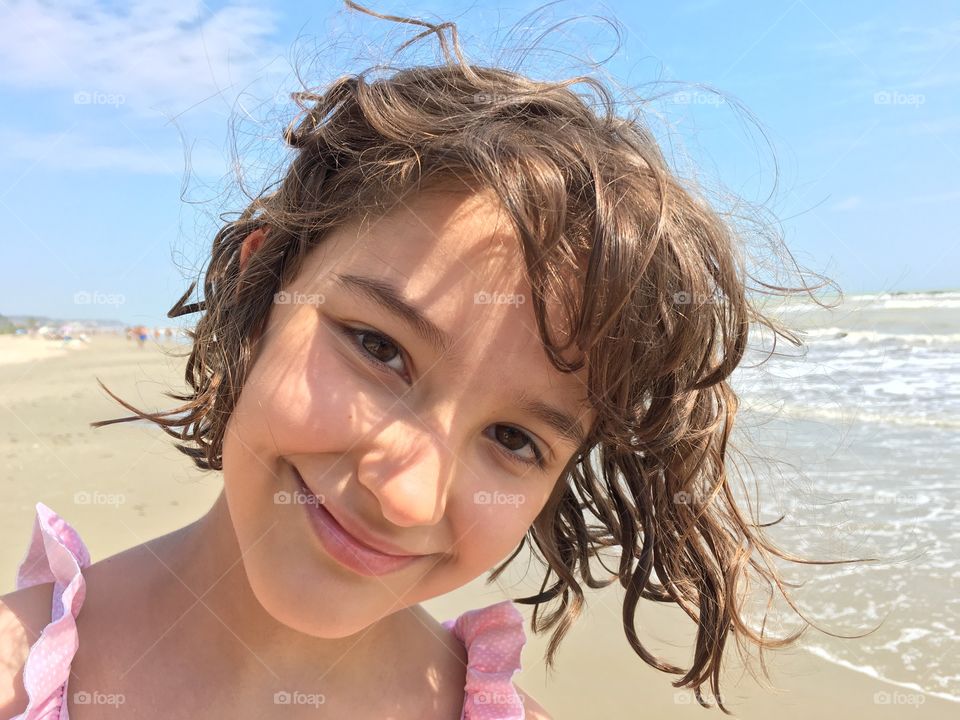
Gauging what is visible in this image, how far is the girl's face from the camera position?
1.40 m

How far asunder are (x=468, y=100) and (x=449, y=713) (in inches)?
55.5

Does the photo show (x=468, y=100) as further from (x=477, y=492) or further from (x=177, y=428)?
(x=177, y=428)

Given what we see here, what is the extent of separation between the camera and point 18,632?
1.65 meters

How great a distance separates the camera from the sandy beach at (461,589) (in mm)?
2693

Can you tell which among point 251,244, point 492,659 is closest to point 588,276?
point 251,244

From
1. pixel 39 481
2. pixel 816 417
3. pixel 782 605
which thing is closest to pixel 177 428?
pixel 782 605
